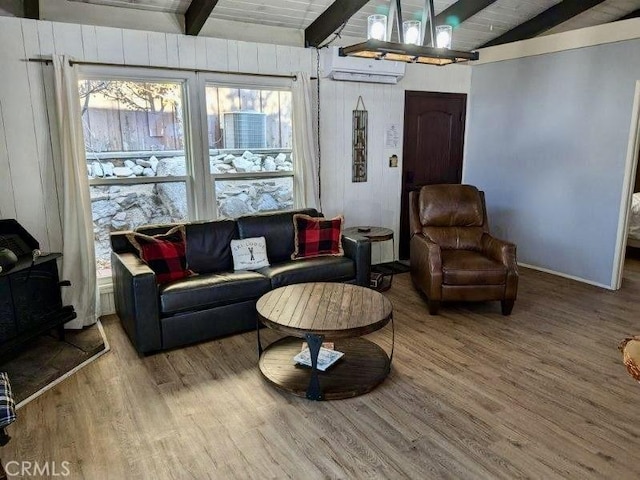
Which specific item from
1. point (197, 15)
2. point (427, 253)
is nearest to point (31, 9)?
point (197, 15)

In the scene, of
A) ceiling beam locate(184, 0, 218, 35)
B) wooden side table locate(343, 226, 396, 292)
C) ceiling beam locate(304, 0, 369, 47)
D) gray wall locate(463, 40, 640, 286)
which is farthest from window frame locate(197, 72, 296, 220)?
gray wall locate(463, 40, 640, 286)

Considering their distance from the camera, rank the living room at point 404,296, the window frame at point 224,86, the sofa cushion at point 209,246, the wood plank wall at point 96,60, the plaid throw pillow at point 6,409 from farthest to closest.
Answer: the window frame at point 224,86 < the sofa cushion at point 209,246 < the wood plank wall at point 96,60 < the living room at point 404,296 < the plaid throw pillow at point 6,409

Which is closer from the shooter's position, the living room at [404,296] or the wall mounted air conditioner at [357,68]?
the living room at [404,296]

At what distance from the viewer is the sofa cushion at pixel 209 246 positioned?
145 inches

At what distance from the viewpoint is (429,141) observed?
18.1 feet

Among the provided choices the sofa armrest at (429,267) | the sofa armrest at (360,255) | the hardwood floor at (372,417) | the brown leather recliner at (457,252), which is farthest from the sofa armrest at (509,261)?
the sofa armrest at (360,255)

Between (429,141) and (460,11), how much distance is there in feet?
4.78

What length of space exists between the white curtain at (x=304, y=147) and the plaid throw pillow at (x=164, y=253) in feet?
4.80

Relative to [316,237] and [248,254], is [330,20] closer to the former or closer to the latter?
[316,237]

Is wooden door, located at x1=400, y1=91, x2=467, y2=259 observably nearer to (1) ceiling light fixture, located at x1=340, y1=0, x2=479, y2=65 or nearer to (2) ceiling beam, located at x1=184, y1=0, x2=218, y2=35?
(1) ceiling light fixture, located at x1=340, y1=0, x2=479, y2=65

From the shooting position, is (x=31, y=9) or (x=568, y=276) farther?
(x=568, y=276)

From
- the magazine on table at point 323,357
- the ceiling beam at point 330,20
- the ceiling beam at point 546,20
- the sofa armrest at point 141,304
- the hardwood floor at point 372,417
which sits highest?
the ceiling beam at point 546,20

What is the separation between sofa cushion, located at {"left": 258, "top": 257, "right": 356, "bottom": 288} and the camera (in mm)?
3576

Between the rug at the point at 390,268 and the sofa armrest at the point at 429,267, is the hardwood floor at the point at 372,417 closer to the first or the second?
the sofa armrest at the point at 429,267
